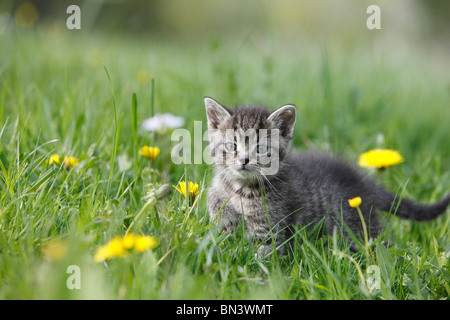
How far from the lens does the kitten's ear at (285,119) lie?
276 cm

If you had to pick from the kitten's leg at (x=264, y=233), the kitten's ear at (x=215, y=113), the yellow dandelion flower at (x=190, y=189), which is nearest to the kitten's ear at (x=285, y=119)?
the kitten's ear at (x=215, y=113)

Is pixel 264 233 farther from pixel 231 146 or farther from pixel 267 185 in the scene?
pixel 231 146

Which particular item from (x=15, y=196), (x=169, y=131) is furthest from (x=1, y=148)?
(x=169, y=131)

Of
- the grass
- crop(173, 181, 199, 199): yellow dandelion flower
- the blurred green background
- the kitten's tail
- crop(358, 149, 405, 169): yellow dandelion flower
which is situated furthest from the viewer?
the blurred green background

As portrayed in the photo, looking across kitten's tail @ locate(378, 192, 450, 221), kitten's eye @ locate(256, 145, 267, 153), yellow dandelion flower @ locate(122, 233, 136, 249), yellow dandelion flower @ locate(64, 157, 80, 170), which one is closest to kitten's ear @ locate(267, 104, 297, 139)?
kitten's eye @ locate(256, 145, 267, 153)

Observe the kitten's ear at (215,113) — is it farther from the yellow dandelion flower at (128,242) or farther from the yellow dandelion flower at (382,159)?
the yellow dandelion flower at (128,242)

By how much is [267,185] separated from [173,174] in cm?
75

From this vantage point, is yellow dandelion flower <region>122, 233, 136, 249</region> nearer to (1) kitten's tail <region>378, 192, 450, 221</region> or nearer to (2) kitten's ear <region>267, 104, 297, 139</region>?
(2) kitten's ear <region>267, 104, 297, 139</region>

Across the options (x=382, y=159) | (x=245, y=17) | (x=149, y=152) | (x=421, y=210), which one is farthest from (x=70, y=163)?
(x=245, y=17)

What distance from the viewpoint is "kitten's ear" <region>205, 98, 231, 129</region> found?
285cm

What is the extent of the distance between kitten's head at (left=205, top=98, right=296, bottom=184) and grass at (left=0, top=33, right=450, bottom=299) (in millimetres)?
300

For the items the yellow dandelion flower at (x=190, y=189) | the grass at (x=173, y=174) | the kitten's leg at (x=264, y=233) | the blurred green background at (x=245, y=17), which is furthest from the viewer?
the blurred green background at (x=245, y=17)

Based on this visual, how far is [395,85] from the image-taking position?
18.5ft

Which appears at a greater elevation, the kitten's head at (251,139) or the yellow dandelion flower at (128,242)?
the kitten's head at (251,139)
